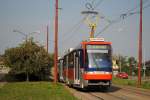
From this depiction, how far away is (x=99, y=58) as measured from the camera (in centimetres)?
2967

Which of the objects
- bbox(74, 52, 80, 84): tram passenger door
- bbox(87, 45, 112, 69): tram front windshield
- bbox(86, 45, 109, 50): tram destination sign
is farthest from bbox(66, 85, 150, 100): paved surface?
bbox(86, 45, 109, 50): tram destination sign

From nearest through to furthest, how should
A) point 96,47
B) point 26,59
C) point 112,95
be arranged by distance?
1. point 112,95
2. point 96,47
3. point 26,59

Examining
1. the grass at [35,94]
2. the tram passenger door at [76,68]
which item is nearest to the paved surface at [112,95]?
the grass at [35,94]

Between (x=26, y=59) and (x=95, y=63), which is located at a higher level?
(x=26, y=59)

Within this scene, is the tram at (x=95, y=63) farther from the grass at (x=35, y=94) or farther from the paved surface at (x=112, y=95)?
the grass at (x=35, y=94)

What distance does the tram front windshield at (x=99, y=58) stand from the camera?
96.8 ft

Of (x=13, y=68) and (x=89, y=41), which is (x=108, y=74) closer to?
(x=89, y=41)

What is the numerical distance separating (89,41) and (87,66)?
6.90ft

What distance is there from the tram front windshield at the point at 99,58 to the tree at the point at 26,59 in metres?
28.7

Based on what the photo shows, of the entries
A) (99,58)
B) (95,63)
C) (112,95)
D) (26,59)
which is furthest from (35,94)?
(26,59)

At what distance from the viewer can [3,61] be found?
58.9 metres

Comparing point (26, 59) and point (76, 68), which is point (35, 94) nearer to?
point (76, 68)

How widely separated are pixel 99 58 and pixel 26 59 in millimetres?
29962

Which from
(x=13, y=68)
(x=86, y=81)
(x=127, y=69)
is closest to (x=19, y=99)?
(x=86, y=81)
